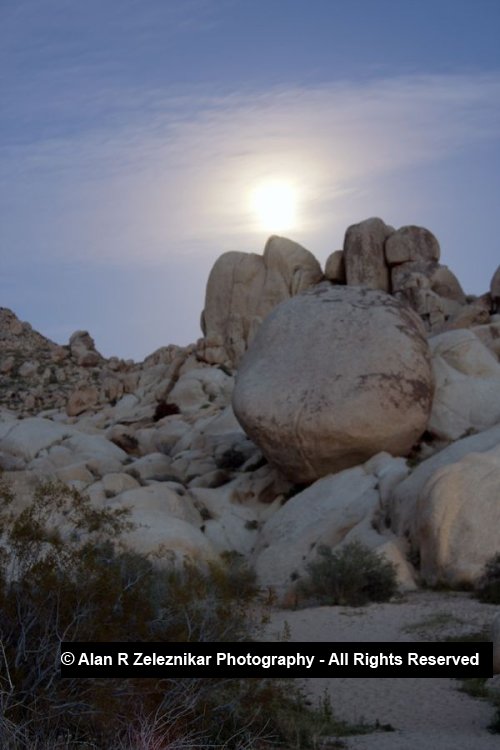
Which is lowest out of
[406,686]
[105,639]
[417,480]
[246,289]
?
[406,686]

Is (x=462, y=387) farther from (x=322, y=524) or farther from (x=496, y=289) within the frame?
(x=496, y=289)

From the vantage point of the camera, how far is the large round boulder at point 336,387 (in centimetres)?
2044

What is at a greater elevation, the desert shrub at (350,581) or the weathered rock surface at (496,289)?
the weathered rock surface at (496,289)

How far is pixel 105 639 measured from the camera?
772cm

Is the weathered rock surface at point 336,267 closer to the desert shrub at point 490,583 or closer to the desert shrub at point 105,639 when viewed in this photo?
the desert shrub at point 490,583

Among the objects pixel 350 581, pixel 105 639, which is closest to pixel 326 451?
pixel 350 581

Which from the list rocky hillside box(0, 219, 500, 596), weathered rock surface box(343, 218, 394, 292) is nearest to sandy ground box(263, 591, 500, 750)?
rocky hillside box(0, 219, 500, 596)

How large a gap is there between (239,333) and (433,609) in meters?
27.2

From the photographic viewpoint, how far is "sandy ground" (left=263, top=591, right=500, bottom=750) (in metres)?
8.32

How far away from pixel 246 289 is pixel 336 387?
65.8 ft

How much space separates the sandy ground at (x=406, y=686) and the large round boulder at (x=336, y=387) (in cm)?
651

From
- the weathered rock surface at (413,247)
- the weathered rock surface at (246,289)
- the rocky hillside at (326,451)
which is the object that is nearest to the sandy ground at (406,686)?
the rocky hillside at (326,451)

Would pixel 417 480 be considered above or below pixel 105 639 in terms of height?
above

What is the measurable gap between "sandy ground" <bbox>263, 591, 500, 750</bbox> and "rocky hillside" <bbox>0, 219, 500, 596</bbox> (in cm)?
154
